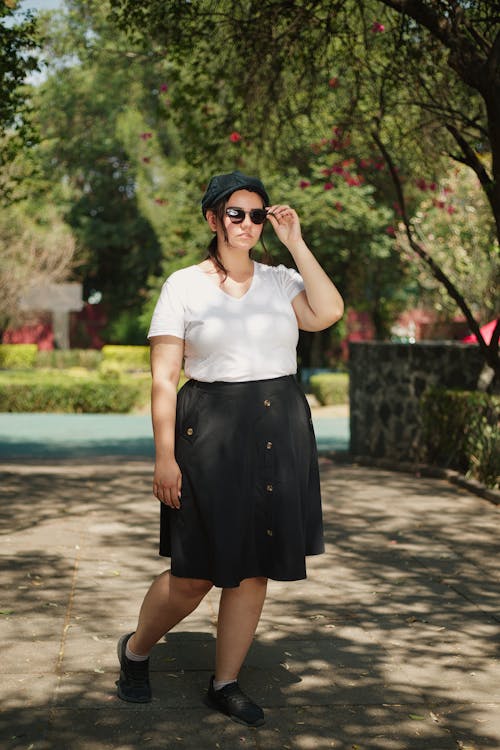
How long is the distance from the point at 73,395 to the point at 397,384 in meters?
13.3

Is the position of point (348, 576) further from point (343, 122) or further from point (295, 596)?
point (343, 122)

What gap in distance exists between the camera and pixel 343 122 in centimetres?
1132

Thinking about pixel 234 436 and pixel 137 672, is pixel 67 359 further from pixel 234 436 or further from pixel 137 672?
pixel 234 436

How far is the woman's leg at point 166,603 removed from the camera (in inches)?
161

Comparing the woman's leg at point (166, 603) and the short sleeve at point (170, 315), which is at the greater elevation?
the short sleeve at point (170, 315)

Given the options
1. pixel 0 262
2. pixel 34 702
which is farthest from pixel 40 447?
pixel 0 262

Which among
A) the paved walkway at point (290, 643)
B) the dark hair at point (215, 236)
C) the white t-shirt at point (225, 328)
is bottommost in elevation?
the paved walkway at point (290, 643)

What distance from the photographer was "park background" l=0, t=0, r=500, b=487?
983 centimetres

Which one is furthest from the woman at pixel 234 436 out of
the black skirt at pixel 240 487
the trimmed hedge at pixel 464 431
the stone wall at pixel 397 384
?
the stone wall at pixel 397 384

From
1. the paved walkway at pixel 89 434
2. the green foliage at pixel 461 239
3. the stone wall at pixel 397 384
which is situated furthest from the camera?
the green foliage at pixel 461 239

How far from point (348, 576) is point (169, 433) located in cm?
291

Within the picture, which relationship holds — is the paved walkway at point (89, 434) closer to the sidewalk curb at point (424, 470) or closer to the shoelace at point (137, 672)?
the sidewalk curb at point (424, 470)

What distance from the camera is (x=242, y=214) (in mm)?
4070

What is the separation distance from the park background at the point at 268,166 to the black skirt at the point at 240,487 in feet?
16.2
